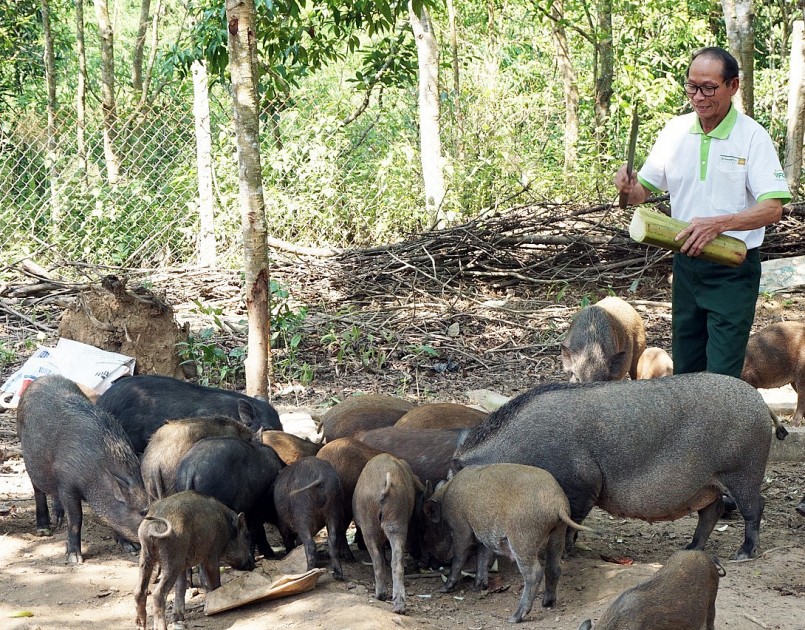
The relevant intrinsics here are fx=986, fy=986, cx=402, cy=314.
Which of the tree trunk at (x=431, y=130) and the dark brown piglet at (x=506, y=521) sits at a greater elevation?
the tree trunk at (x=431, y=130)

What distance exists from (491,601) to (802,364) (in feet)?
12.0

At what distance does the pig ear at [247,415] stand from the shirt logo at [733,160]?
2.79m

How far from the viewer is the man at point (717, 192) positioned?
4.75 m

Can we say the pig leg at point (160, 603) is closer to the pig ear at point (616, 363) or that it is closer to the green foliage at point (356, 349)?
the pig ear at point (616, 363)

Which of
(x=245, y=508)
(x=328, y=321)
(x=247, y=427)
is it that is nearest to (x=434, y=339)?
(x=328, y=321)

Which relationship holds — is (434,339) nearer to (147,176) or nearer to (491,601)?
(147,176)

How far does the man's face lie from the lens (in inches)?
187

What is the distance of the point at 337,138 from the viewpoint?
438 inches

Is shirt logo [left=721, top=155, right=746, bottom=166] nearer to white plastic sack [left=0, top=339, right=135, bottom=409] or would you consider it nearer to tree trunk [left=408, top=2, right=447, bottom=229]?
white plastic sack [left=0, top=339, right=135, bottom=409]

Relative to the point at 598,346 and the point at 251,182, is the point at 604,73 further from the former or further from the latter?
the point at 251,182

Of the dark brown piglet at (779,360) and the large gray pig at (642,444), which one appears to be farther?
the dark brown piglet at (779,360)

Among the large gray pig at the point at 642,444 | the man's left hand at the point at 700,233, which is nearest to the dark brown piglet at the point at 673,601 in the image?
the large gray pig at the point at 642,444

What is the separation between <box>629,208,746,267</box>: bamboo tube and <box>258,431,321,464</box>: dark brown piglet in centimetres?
194

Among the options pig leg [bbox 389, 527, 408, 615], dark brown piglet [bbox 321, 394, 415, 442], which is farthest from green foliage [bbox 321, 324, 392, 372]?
pig leg [bbox 389, 527, 408, 615]
